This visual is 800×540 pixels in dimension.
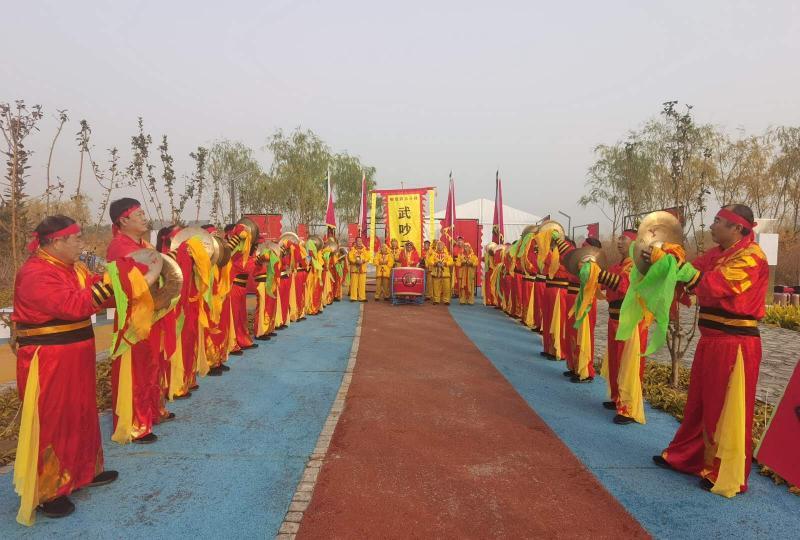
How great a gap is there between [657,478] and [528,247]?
5.98 meters

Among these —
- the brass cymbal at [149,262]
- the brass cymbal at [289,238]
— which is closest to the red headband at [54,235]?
the brass cymbal at [149,262]

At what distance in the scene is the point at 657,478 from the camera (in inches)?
138

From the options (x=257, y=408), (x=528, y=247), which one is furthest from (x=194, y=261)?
(x=528, y=247)

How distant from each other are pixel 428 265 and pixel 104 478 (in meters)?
11.5

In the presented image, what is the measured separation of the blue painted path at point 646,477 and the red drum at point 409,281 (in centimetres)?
692

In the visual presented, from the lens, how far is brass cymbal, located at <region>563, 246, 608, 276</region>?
16.6 ft

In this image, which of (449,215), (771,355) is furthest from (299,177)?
(771,355)

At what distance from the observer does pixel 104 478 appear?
10.8ft

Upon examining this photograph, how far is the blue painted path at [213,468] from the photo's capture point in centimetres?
281

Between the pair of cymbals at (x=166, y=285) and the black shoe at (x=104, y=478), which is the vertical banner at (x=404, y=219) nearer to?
the pair of cymbals at (x=166, y=285)

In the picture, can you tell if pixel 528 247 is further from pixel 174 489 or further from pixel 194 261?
pixel 174 489

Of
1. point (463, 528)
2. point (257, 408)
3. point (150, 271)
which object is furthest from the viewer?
point (257, 408)

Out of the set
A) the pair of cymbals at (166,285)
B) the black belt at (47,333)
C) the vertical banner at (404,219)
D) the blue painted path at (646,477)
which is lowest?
the blue painted path at (646,477)

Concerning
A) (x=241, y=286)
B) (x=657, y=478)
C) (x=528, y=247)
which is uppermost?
(x=528, y=247)
